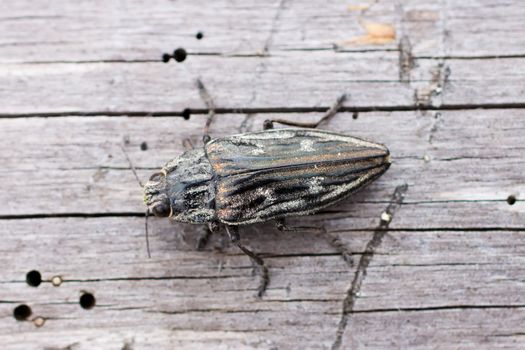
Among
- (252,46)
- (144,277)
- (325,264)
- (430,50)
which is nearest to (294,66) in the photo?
(252,46)

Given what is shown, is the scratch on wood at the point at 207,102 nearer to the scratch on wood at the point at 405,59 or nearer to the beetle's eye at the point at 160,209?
the beetle's eye at the point at 160,209

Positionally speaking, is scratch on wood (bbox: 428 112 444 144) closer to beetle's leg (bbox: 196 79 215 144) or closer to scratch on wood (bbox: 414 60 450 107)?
scratch on wood (bbox: 414 60 450 107)

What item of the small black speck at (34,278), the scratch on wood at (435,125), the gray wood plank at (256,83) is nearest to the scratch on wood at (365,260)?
A: the scratch on wood at (435,125)

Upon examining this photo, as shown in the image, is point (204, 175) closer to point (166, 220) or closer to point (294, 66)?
point (166, 220)

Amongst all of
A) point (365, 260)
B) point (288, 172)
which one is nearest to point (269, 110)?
point (288, 172)

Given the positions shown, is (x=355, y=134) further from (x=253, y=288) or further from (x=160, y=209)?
(x=160, y=209)

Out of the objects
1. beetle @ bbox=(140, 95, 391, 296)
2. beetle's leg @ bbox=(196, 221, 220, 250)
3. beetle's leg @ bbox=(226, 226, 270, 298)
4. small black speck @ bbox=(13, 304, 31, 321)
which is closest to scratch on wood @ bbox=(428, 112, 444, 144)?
beetle @ bbox=(140, 95, 391, 296)
